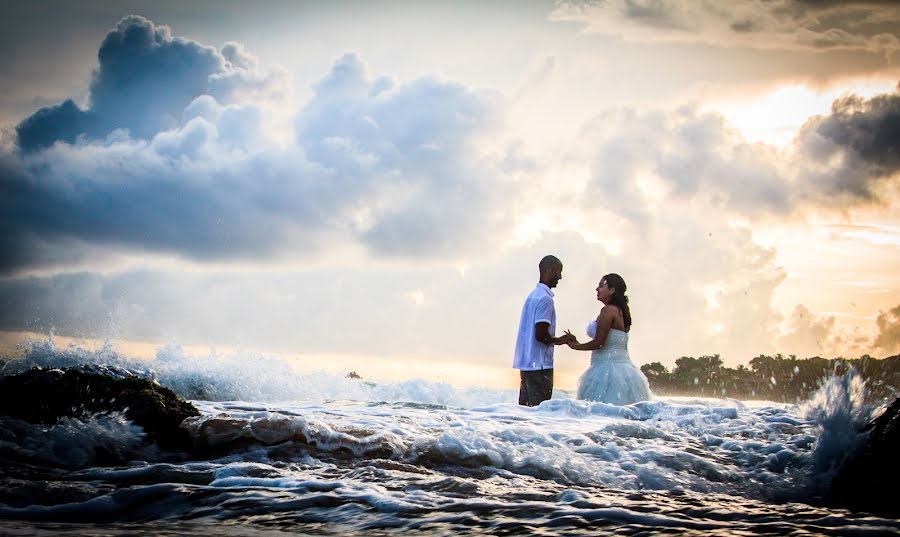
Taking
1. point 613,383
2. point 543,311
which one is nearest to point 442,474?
point 543,311

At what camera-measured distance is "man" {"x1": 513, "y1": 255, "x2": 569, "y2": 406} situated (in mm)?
11719

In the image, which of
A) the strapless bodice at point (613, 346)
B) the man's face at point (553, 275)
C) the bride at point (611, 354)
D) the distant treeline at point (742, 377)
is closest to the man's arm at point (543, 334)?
the bride at point (611, 354)

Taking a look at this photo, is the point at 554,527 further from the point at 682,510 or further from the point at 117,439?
the point at 117,439

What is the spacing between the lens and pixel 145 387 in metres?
7.02

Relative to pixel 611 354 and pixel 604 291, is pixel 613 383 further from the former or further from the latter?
pixel 604 291

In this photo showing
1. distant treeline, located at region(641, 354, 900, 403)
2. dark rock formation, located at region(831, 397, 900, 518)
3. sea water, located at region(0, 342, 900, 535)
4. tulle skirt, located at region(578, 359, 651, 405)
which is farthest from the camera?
distant treeline, located at region(641, 354, 900, 403)

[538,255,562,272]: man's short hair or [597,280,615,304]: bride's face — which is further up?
[538,255,562,272]: man's short hair

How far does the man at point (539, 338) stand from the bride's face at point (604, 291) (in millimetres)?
843

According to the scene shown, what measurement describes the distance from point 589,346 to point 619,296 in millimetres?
1031

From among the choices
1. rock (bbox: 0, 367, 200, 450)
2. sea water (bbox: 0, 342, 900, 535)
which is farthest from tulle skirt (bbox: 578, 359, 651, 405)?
rock (bbox: 0, 367, 200, 450)

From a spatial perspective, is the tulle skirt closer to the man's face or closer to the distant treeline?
the man's face

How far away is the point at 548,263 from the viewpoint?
11.9m

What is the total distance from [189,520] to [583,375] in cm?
894

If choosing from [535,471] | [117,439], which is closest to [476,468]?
[535,471]
